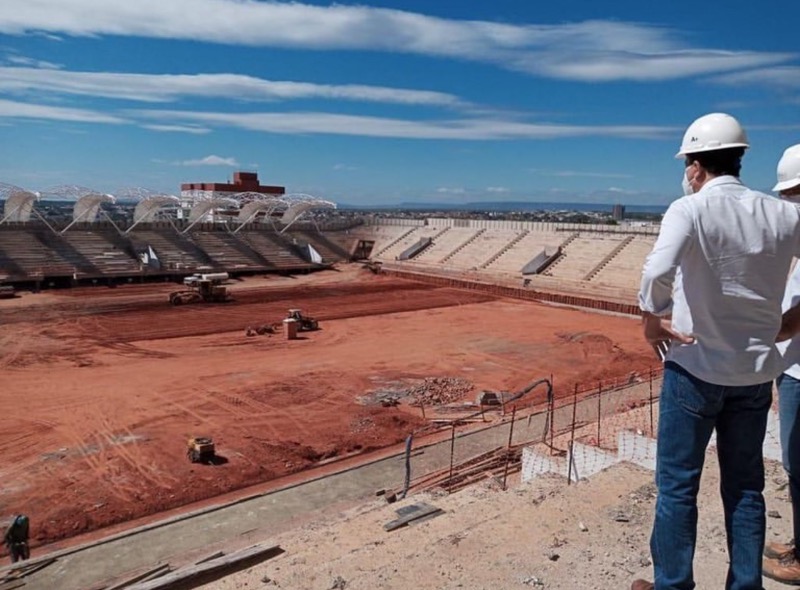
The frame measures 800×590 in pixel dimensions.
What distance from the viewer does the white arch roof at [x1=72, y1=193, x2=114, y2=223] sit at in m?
42.2

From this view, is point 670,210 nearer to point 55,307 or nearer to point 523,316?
point 523,316

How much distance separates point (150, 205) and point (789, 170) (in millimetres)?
46204

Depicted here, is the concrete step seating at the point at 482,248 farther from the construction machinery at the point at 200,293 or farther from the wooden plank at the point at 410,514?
the wooden plank at the point at 410,514

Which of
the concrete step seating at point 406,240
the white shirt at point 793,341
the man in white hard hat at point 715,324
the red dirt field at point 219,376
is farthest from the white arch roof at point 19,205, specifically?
the man in white hard hat at point 715,324

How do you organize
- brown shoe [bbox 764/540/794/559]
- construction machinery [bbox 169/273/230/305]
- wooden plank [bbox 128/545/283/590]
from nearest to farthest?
A: brown shoe [bbox 764/540/794/559] < wooden plank [bbox 128/545/283/590] < construction machinery [bbox 169/273/230/305]

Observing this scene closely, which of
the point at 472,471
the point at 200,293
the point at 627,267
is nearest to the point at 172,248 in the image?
the point at 200,293

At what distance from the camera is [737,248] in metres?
2.56

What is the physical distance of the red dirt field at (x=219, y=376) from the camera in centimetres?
1213

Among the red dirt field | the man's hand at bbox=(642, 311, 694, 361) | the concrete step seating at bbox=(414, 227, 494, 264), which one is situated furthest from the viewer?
the concrete step seating at bbox=(414, 227, 494, 264)

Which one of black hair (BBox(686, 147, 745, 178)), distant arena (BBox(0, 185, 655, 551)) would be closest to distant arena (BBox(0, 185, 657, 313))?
distant arena (BBox(0, 185, 655, 551))

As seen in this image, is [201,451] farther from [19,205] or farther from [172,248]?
[19,205]

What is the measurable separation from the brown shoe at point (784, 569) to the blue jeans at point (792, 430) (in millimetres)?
141

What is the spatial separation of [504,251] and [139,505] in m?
39.9

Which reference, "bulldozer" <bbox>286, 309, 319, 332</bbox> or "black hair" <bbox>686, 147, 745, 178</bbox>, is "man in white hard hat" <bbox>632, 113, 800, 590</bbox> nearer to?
"black hair" <bbox>686, 147, 745, 178</bbox>
